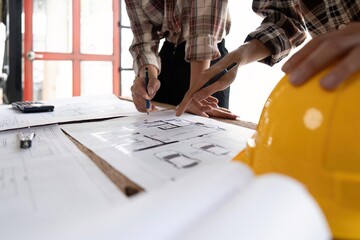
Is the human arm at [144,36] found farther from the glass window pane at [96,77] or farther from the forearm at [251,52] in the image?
the glass window pane at [96,77]

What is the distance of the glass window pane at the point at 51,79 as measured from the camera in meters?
2.39

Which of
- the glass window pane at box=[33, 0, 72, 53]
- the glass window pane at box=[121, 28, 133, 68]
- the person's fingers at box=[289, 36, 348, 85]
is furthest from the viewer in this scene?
the glass window pane at box=[121, 28, 133, 68]

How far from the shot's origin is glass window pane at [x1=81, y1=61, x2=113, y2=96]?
105 inches

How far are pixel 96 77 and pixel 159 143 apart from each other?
2430mm

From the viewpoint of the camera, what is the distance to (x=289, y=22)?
779 millimetres

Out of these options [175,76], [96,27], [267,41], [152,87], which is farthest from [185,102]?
[96,27]

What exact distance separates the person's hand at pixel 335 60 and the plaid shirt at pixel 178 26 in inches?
22.5

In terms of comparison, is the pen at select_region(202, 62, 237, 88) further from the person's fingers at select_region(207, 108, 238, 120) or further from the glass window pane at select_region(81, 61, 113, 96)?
the glass window pane at select_region(81, 61, 113, 96)

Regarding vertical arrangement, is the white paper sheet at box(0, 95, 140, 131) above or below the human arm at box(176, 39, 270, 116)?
below

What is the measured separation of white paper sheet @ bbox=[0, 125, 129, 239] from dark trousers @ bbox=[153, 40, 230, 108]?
68 centimetres

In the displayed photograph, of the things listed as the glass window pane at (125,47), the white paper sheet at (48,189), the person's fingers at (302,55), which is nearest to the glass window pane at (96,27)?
the glass window pane at (125,47)

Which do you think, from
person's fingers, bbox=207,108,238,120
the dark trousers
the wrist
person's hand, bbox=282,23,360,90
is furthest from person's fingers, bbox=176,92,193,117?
person's hand, bbox=282,23,360,90

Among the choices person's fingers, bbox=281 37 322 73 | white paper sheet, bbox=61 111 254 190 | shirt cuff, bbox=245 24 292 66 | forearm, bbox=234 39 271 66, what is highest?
shirt cuff, bbox=245 24 292 66

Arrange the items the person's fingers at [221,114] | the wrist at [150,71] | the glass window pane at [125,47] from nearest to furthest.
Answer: the person's fingers at [221,114] < the wrist at [150,71] < the glass window pane at [125,47]
